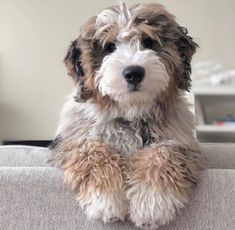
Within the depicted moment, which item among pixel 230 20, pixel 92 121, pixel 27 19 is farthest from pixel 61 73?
pixel 92 121

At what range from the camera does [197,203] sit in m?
1.20

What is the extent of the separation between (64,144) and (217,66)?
2993 millimetres

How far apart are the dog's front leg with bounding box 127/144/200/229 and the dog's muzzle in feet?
0.64

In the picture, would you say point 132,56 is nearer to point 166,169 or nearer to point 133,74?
point 133,74

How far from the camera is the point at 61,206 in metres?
1.20

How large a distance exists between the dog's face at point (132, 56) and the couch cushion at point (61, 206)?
0.97 feet

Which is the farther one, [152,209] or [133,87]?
[133,87]

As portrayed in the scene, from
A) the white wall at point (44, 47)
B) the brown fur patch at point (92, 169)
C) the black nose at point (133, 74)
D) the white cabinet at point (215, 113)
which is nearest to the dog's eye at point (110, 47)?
the black nose at point (133, 74)

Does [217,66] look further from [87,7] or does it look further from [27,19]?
[27,19]

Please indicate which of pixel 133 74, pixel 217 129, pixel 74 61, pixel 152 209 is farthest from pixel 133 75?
pixel 217 129

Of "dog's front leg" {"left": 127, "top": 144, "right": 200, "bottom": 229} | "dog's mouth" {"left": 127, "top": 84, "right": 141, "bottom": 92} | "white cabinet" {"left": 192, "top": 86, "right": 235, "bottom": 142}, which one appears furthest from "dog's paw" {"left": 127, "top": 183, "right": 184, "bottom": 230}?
"white cabinet" {"left": 192, "top": 86, "right": 235, "bottom": 142}

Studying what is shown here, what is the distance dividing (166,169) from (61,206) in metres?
0.29

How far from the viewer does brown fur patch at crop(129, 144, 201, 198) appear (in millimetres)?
1232

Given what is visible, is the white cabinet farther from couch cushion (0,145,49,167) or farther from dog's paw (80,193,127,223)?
dog's paw (80,193,127,223)
